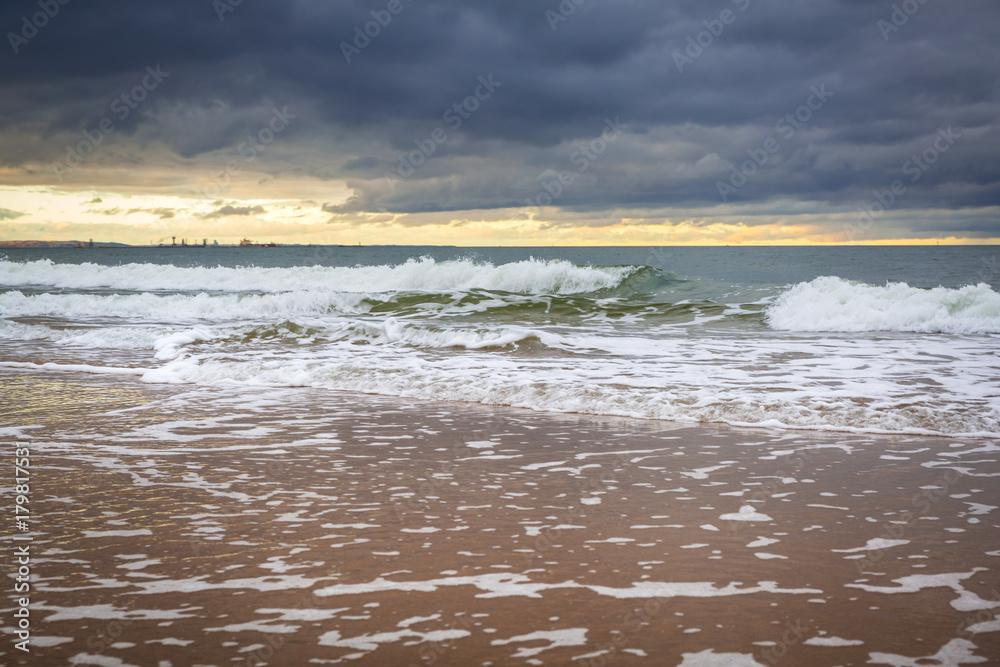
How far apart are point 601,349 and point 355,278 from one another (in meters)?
23.3

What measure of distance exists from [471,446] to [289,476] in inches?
62.9

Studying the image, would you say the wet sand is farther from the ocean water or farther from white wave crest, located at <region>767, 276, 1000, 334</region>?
white wave crest, located at <region>767, 276, 1000, 334</region>

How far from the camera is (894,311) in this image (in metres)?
15.7

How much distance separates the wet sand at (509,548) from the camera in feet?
8.92

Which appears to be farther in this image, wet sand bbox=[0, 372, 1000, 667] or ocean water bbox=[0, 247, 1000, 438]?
ocean water bbox=[0, 247, 1000, 438]

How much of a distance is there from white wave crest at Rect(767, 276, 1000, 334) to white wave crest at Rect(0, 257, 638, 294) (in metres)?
10.9

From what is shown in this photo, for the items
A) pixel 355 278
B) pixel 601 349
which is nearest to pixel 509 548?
pixel 601 349

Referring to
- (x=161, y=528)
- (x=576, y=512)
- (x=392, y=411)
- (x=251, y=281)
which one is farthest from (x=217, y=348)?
(x=251, y=281)

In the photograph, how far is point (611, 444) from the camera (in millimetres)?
6062

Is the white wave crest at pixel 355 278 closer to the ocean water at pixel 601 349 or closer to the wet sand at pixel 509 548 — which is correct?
the ocean water at pixel 601 349

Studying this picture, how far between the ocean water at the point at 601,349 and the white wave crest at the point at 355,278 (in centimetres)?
247

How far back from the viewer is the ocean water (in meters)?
7.61

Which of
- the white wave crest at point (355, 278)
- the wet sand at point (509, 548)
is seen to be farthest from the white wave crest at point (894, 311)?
the white wave crest at point (355, 278)

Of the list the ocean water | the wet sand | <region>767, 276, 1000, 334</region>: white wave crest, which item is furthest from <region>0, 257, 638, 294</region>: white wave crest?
the wet sand
